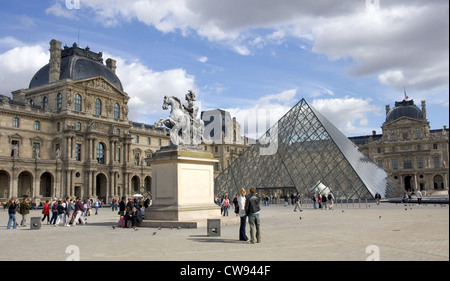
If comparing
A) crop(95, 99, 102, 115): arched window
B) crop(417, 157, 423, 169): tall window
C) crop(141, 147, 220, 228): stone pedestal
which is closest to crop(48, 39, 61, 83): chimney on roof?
crop(95, 99, 102, 115): arched window

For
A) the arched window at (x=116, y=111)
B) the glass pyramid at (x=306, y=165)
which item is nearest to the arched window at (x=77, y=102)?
the arched window at (x=116, y=111)

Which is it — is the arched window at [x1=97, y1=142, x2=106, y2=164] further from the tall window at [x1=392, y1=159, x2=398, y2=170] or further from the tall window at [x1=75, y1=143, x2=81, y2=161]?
the tall window at [x1=392, y1=159, x2=398, y2=170]

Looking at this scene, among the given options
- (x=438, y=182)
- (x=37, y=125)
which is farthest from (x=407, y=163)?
(x=37, y=125)

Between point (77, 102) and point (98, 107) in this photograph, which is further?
point (98, 107)

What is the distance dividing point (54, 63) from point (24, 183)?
1543cm

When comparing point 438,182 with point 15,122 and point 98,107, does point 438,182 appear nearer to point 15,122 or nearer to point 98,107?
point 98,107

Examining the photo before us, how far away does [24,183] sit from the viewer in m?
46.2

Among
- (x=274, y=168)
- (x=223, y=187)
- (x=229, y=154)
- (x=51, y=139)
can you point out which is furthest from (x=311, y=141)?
(x=229, y=154)

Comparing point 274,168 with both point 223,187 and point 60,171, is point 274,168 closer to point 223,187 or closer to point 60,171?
point 223,187

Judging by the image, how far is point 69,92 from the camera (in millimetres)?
49781

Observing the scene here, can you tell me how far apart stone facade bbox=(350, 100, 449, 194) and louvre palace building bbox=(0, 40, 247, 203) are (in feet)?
164

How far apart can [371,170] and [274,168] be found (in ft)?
31.3

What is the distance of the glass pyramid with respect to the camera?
35.0m

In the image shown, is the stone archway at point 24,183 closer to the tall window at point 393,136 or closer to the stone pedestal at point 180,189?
the stone pedestal at point 180,189
